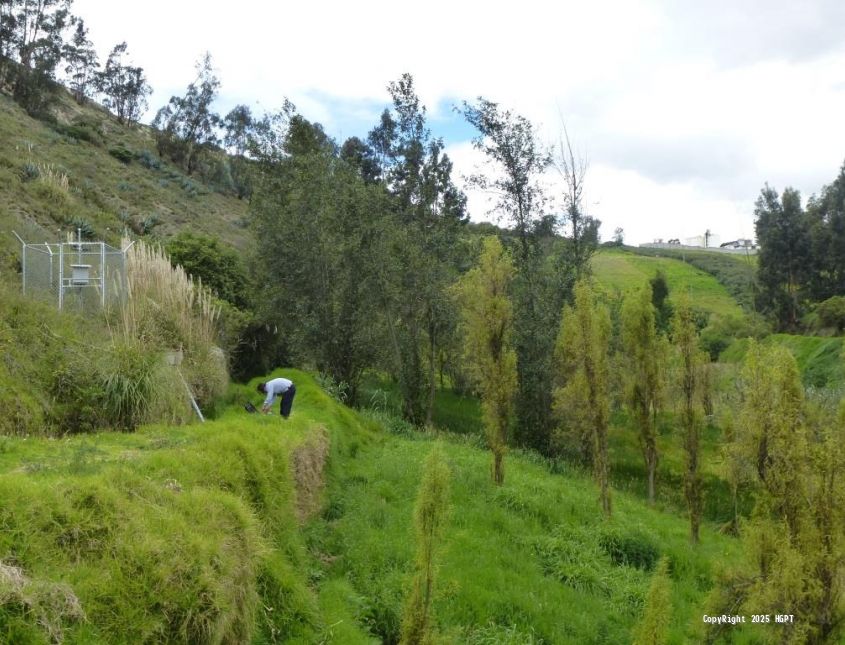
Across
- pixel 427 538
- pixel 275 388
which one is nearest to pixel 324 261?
pixel 275 388

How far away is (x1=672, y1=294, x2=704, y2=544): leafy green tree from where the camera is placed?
1293 cm

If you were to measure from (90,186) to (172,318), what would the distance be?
20.8 metres

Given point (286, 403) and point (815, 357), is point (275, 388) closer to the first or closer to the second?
point (286, 403)

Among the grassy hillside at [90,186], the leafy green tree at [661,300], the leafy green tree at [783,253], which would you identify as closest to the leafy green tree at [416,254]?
the grassy hillside at [90,186]

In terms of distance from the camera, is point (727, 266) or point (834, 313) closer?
point (834, 313)

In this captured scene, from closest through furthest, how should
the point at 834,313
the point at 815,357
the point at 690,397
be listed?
the point at 690,397, the point at 815,357, the point at 834,313

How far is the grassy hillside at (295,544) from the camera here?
3.80 meters

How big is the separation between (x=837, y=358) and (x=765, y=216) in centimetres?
1500

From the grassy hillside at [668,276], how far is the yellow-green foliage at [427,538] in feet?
157

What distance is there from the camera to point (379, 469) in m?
12.2

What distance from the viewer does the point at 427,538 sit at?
5.16 meters

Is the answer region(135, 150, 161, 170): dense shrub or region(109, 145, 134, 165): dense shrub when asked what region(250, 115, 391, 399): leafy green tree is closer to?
region(109, 145, 134, 165): dense shrub

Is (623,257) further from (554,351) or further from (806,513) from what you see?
(806,513)

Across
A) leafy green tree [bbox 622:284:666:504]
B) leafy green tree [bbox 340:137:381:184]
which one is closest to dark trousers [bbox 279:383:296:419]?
leafy green tree [bbox 622:284:666:504]
